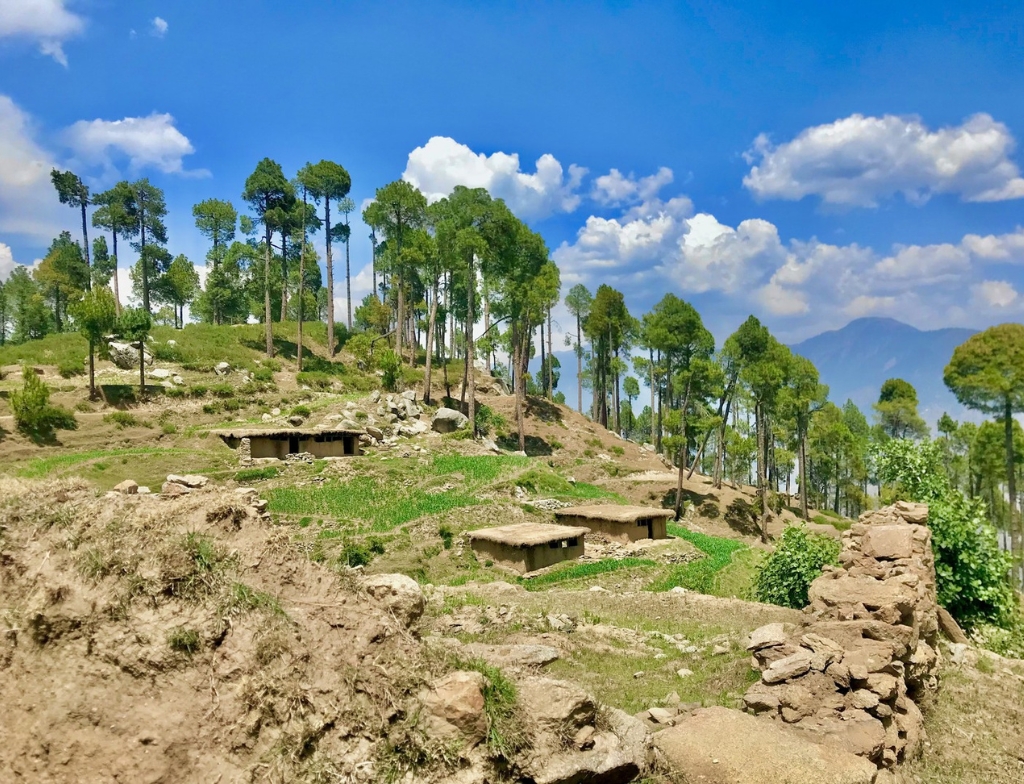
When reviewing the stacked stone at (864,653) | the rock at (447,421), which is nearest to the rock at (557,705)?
the stacked stone at (864,653)

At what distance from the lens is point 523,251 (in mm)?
52312

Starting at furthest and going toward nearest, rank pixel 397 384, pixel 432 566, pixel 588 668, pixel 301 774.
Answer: pixel 397 384 → pixel 432 566 → pixel 588 668 → pixel 301 774

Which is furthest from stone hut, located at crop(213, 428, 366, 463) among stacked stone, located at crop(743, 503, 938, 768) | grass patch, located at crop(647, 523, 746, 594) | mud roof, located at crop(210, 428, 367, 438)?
stacked stone, located at crop(743, 503, 938, 768)

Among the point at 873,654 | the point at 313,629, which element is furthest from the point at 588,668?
the point at 313,629

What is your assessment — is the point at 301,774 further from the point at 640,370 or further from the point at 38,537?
the point at 640,370

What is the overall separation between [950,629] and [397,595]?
13233 mm

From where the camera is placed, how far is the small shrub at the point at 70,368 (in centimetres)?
4297

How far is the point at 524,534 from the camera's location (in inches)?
1003

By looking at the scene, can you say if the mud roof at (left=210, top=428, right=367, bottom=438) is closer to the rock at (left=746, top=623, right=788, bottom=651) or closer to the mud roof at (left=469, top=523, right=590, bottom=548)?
the mud roof at (left=469, top=523, right=590, bottom=548)

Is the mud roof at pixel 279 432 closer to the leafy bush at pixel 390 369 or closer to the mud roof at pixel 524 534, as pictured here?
the leafy bush at pixel 390 369

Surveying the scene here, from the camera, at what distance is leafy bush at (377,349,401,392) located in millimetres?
51250

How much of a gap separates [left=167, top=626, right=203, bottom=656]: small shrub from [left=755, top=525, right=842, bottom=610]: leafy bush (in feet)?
51.2

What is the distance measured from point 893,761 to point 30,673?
9.74 metres

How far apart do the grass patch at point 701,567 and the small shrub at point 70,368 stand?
139 feet
